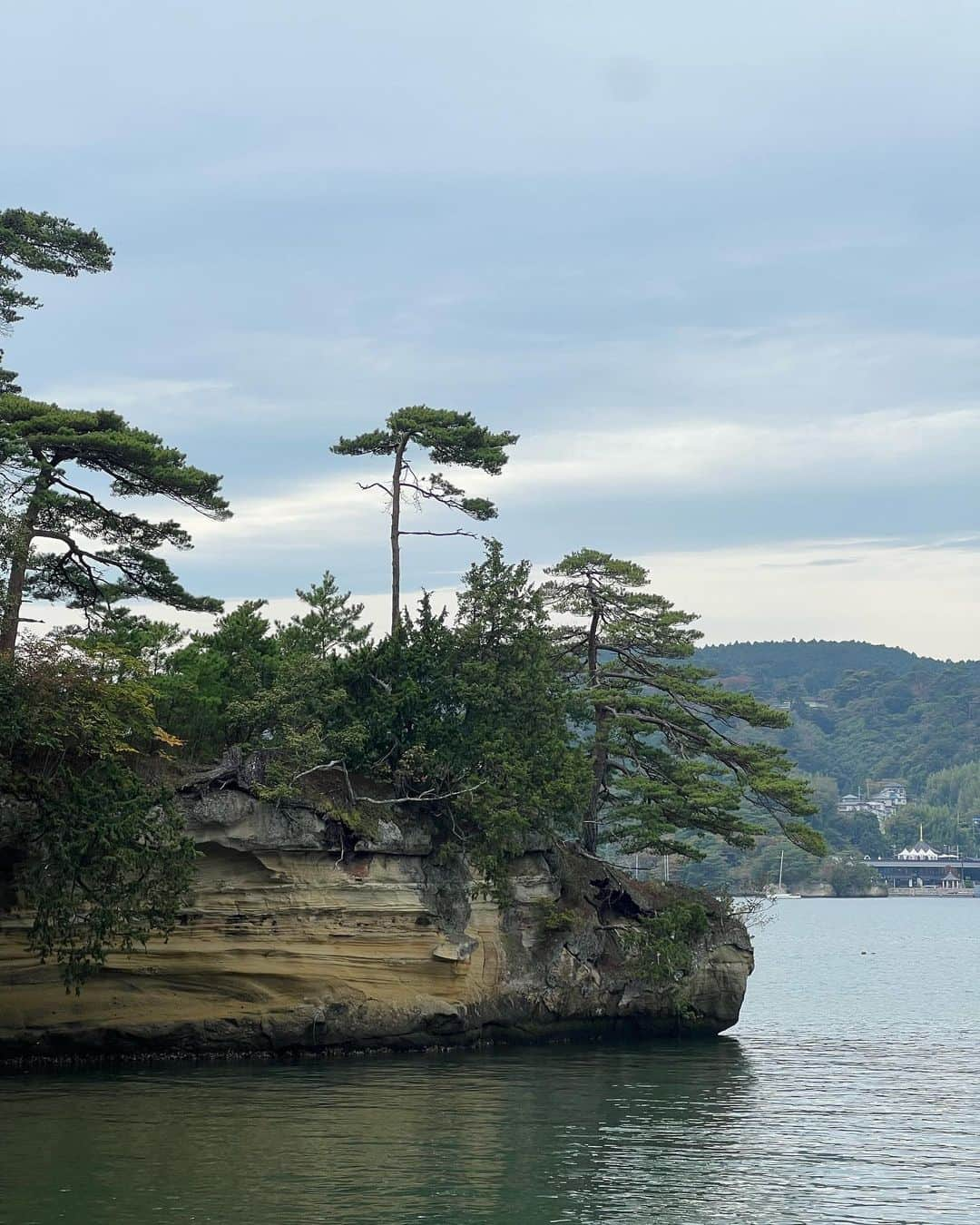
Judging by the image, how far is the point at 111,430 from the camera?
4100 centimetres

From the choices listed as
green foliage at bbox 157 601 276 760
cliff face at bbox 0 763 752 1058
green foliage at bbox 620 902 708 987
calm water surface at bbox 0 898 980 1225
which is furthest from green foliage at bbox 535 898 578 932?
green foliage at bbox 157 601 276 760

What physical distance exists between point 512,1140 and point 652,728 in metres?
22.9

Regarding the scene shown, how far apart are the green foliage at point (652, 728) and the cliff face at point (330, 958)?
11.8 ft

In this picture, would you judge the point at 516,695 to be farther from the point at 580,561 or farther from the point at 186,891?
the point at 186,891

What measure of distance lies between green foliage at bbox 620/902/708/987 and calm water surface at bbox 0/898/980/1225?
2.29 m

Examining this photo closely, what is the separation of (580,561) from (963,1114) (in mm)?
22783

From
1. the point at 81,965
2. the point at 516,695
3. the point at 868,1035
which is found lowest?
the point at 868,1035

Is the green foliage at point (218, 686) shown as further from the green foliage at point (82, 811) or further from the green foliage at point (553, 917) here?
the green foliage at point (553, 917)

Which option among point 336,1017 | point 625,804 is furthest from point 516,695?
point 336,1017

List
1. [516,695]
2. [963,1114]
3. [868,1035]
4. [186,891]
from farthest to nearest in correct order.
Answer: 1. [868,1035]
2. [516,695]
3. [186,891]
4. [963,1114]

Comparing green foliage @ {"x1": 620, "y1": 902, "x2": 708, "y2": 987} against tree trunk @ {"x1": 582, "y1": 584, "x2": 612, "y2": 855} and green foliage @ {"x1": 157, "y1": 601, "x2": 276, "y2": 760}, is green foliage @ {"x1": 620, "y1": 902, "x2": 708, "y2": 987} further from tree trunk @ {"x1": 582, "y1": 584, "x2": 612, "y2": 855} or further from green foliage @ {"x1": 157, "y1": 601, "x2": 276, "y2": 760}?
green foliage @ {"x1": 157, "y1": 601, "x2": 276, "y2": 760}

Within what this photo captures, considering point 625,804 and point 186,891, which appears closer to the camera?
point 186,891

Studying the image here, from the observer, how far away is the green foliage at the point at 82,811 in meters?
35.3

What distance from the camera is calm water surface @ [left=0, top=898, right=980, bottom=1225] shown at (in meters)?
24.8
